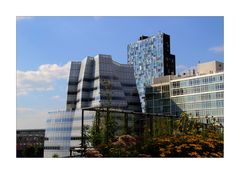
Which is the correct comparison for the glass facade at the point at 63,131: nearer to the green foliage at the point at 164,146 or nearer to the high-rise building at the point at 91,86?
the high-rise building at the point at 91,86

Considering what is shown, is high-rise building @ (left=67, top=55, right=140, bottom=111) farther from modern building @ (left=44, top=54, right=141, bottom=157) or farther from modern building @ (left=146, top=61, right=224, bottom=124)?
modern building @ (left=146, top=61, right=224, bottom=124)

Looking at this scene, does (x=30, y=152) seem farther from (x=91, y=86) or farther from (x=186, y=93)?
(x=91, y=86)

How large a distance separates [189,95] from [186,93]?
0.31m

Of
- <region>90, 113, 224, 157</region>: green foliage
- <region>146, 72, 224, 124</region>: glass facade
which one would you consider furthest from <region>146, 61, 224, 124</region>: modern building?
<region>90, 113, 224, 157</region>: green foliage

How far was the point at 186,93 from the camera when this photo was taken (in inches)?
1142

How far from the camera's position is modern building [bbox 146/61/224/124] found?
79.2ft

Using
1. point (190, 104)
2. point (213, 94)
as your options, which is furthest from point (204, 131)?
point (190, 104)

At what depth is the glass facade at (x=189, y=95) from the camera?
944 inches

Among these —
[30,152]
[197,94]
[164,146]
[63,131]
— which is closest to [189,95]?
[197,94]

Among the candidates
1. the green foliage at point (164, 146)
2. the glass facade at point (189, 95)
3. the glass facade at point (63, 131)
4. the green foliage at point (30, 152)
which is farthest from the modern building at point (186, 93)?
the green foliage at point (164, 146)
